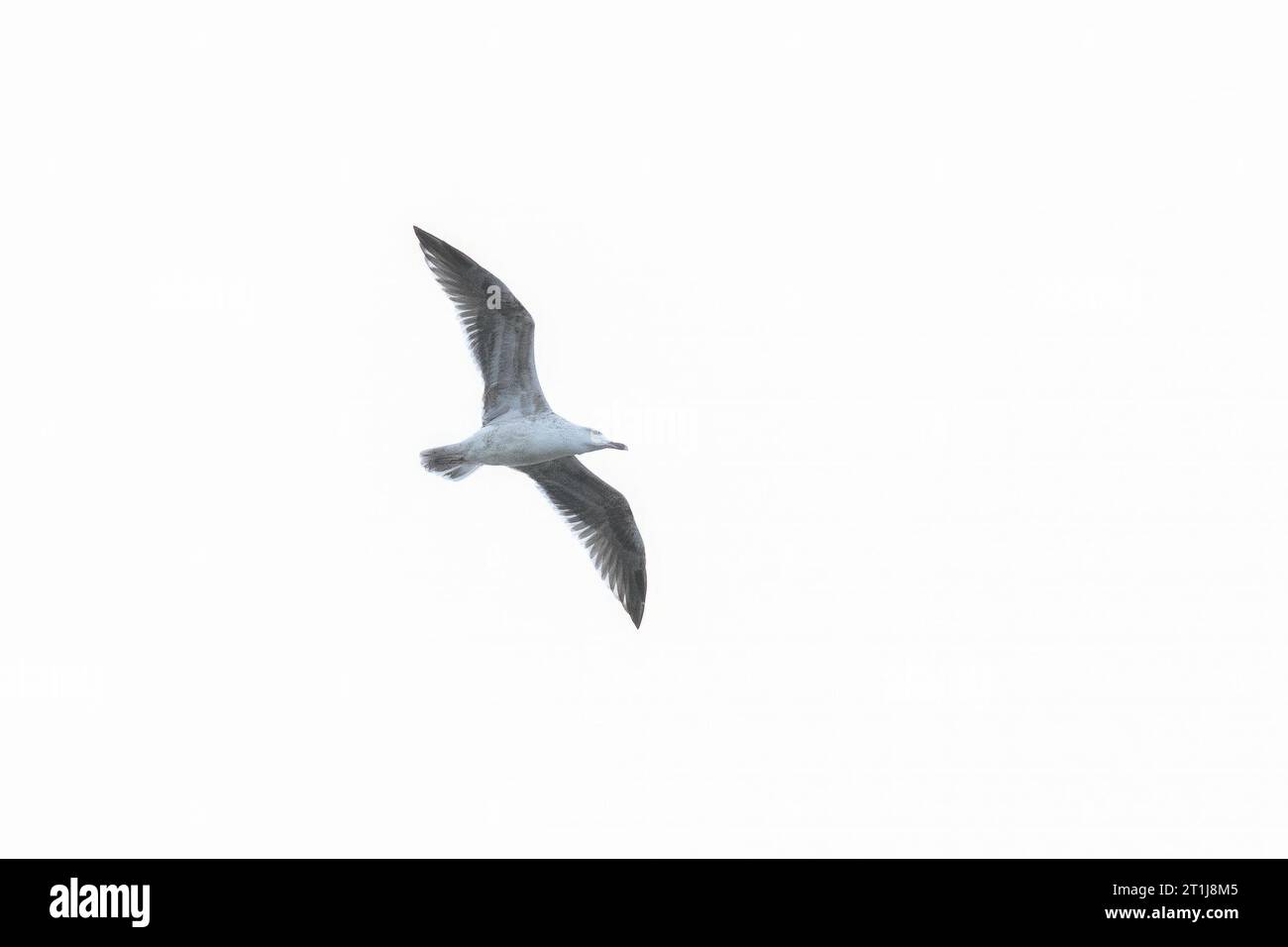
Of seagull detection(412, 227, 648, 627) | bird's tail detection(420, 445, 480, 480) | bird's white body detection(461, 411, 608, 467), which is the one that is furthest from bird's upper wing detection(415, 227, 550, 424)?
bird's tail detection(420, 445, 480, 480)

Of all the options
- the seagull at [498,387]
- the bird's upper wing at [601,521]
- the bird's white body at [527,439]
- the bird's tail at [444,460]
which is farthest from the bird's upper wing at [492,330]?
the bird's upper wing at [601,521]

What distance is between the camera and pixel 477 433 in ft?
42.7

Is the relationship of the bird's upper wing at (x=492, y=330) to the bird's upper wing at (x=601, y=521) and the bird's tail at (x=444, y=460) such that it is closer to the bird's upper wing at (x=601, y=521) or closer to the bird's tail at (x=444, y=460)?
the bird's tail at (x=444, y=460)

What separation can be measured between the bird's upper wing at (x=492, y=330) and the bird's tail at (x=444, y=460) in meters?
0.41

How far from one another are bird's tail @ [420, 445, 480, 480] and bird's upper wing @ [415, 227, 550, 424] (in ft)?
1.35

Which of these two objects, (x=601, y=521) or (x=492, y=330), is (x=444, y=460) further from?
(x=601, y=521)

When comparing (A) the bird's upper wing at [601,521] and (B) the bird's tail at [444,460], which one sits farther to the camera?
(A) the bird's upper wing at [601,521]

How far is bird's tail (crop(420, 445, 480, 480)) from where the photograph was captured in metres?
13.0

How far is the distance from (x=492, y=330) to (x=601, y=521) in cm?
250

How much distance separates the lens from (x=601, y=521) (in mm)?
14555

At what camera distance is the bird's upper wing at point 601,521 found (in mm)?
14289
